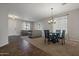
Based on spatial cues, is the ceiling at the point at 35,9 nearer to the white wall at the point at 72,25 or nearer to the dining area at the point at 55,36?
the white wall at the point at 72,25

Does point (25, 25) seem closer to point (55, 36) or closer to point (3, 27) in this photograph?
point (3, 27)

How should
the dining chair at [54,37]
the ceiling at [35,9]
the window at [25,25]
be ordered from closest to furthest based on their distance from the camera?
1. the ceiling at [35,9]
2. the window at [25,25]
3. the dining chair at [54,37]

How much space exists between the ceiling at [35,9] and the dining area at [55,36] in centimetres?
53

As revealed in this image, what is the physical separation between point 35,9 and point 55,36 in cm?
103

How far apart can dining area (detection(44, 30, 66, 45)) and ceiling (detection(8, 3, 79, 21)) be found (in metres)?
0.53

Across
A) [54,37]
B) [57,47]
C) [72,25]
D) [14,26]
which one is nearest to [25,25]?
[14,26]

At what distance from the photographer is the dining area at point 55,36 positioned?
2804 millimetres

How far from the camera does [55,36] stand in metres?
3.01

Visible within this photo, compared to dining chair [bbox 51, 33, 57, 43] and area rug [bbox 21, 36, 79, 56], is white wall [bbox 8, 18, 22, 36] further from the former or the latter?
dining chair [bbox 51, 33, 57, 43]

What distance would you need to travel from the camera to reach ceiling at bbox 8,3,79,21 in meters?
2.61

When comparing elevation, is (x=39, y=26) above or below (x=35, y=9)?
below

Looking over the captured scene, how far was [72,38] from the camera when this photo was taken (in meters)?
2.80

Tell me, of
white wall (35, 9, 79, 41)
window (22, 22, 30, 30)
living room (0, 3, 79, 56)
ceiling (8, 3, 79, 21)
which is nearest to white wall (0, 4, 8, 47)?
living room (0, 3, 79, 56)

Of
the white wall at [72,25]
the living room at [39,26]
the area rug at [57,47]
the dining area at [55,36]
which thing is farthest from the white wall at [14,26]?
the dining area at [55,36]
